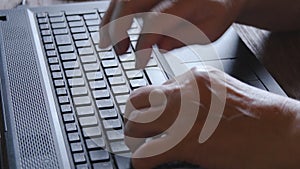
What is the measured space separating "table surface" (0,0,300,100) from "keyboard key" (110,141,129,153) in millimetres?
264

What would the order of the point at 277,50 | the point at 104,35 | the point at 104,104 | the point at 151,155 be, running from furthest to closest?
the point at 277,50 < the point at 104,35 < the point at 104,104 < the point at 151,155

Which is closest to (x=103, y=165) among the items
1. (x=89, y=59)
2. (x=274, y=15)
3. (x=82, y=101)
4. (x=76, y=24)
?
(x=82, y=101)

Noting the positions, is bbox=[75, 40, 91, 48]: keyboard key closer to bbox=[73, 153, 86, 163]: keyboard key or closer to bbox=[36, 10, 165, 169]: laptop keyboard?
bbox=[36, 10, 165, 169]: laptop keyboard

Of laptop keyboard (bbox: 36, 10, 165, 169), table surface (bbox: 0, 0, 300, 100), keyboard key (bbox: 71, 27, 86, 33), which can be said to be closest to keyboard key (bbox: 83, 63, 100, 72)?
laptop keyboard (bbox: 36, 10, 165, 169)

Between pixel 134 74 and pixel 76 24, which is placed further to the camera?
pixel 76 24

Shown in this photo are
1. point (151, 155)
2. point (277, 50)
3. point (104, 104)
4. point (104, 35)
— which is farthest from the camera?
point (277, 50)

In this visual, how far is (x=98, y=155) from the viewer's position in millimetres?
642

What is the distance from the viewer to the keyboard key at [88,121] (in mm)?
688

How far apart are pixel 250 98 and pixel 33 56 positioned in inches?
11.9

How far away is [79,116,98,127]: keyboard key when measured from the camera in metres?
0.69

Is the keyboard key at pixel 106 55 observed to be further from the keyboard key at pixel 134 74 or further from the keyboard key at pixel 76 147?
the keyboard key at pixel 76 147

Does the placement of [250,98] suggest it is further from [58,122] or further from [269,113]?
[58,122]

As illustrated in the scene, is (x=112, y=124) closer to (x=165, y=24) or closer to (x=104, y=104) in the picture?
(x=104, y=104)

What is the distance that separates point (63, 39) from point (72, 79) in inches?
4.7
